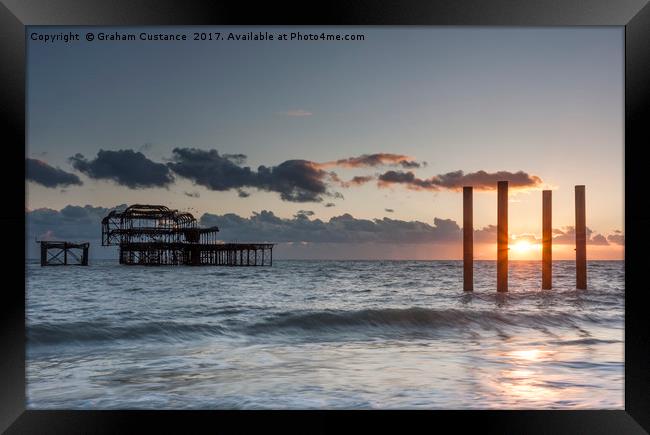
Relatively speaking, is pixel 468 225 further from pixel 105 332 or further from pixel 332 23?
pixel 332 23

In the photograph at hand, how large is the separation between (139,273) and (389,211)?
1404 cm

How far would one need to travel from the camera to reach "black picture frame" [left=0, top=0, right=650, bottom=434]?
3.34m

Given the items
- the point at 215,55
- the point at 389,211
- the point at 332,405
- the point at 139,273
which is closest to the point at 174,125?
the point at 215,55

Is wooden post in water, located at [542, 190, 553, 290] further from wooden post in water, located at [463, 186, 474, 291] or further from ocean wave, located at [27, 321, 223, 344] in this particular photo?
ocean wave, located at [27, 321, 223, 344]

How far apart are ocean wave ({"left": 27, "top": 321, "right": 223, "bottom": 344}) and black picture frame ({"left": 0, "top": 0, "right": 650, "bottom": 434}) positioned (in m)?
6.52

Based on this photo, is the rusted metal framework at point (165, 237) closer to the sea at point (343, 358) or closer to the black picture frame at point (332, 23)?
the sea at point (343, 358)

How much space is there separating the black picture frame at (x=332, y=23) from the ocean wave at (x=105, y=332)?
21.4 feet

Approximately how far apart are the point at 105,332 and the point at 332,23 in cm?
817

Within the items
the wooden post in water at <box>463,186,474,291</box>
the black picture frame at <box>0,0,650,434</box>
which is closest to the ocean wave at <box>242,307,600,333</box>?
the wooden post in water at <box>463,186,474,291</box>

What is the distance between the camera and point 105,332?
33.4 ft

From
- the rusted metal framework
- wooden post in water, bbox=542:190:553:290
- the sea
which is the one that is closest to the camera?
the sea

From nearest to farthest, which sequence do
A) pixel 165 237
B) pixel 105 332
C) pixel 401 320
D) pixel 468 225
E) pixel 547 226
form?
pixel 105 332 → pixel 401 320 → pixel 468 225 → pixel 547 226 → pixel 165 237

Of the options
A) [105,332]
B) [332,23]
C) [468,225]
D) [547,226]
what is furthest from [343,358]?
[547,226]

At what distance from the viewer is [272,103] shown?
104ft
